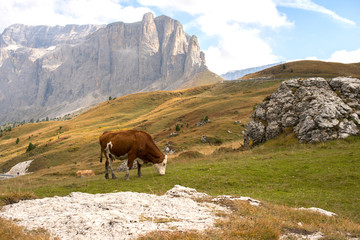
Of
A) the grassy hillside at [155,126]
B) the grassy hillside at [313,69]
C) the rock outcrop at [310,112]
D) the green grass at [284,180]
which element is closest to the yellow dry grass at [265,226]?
the green grass at [284,180]

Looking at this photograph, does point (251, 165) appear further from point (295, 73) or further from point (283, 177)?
point (295, 73)

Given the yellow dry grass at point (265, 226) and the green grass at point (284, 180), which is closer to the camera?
the yellow dry grass at point (265, 226)

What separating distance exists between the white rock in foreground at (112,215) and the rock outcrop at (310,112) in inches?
777

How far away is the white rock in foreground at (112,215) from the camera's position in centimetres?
745

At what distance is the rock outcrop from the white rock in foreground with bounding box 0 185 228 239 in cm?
1973

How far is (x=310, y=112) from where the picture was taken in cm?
2708

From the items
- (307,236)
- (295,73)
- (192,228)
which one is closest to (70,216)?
(192,228)

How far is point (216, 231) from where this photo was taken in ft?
24.4

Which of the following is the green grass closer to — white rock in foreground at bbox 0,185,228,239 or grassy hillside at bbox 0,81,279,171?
white rock in foreground at bbox 0,185,228,239

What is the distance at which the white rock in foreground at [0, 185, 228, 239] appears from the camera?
24.4 feet

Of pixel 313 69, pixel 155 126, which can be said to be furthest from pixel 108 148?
pixel 313 69

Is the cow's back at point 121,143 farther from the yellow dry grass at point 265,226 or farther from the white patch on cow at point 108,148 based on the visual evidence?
the yellow dry grass at point 265,226

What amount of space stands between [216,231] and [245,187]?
1009 centimetres

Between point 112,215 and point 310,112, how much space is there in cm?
2451
